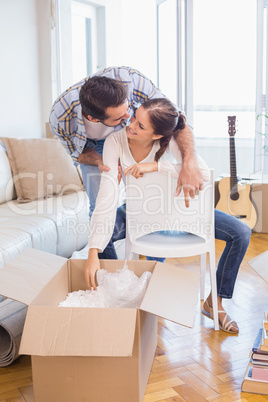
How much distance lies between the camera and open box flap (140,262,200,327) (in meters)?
1.40

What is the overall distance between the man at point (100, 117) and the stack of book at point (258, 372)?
1.94ft

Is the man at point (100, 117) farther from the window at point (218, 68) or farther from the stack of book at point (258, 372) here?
the window at point (218, 68)

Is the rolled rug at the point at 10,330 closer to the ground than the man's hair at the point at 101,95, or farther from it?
closer to the ground

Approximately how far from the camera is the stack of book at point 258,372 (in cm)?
156

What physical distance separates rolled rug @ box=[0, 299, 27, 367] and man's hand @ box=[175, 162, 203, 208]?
760 mm

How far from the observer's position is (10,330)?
1690 millimetres

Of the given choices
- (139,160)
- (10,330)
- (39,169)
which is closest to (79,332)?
(10,330)

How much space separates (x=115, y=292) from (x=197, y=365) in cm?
41

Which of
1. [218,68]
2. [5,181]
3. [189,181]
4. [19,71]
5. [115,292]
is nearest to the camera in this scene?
[115,292]

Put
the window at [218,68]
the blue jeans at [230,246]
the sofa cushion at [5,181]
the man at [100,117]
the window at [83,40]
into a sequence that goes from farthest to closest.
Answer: the window at [83,40], the window at [218,68], the sofa cushion at [5,181], the blue jeans at [230,246], the man at [100,117]

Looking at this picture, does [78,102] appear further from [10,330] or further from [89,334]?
[89,334]

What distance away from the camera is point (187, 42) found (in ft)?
14.3

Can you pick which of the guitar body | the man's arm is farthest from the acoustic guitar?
the man's arm

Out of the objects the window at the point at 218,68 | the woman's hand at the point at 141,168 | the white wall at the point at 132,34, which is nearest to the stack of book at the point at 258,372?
the woman's hand at the point at 141,168
